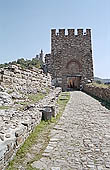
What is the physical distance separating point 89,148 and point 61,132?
1.23 m

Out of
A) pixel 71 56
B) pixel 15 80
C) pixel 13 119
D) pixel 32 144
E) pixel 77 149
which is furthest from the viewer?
pixel 71 56

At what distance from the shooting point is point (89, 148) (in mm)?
3676

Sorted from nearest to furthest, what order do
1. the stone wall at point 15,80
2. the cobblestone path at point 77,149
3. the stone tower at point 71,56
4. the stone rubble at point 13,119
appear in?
the stone rubble at point 13,119 → the cobblestone path at point 77,149 → the stone wall at point 15,80 → the stone tower at point 71,56

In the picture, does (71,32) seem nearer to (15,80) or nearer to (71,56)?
(71,56)

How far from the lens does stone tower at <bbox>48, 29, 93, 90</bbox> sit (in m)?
25.3

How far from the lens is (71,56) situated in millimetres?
25438

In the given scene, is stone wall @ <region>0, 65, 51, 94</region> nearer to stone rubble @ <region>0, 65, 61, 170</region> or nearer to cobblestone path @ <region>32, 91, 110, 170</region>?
stone rubble @ <region>0, 65, 61, 170</region>

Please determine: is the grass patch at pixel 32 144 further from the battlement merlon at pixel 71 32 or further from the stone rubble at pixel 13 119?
the battlement merlon at pixel 71 32

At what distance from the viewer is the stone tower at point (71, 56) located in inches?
996

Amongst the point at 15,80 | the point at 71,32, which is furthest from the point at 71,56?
the point at 15,80

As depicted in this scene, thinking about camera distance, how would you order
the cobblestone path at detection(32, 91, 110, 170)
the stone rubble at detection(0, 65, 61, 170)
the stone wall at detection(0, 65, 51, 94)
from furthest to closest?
the stone wall at detection(0, 65, 51, 94) → the cobblestone path at detection(32, 91, 110, 170) → the stone rubble at detection(0, 65, 61, 170)

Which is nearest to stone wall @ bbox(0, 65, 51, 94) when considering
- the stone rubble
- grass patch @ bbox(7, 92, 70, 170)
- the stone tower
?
the stone rubble

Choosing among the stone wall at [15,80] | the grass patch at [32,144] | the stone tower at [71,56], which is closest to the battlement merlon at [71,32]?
the stone tower at [71,56]

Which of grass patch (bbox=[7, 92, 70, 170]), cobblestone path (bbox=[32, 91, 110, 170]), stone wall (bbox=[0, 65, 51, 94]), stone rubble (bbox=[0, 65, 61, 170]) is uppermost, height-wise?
stone wall (bbox=[0, 65, 51, 94])
